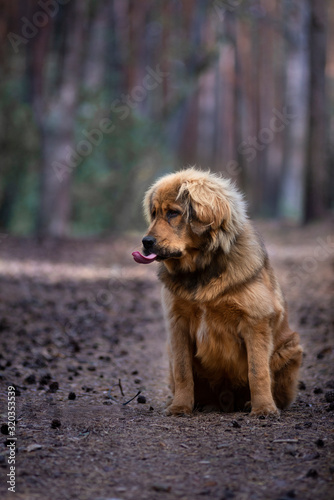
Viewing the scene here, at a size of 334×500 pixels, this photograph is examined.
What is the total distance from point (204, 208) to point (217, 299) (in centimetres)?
77

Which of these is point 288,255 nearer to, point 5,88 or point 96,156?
point 96,156

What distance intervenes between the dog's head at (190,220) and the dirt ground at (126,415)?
1.40m

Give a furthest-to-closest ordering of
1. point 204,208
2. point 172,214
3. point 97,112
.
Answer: point 97,112 → point 172,214 → point 204,208

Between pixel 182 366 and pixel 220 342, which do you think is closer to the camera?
pixel 220 342

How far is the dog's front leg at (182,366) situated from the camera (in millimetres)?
5578

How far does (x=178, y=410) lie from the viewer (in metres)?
5.51

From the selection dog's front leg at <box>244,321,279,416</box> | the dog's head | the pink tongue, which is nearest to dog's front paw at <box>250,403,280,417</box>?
dog's front leg at <box>244,321,279,416</box>

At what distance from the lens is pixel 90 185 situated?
2309 cm

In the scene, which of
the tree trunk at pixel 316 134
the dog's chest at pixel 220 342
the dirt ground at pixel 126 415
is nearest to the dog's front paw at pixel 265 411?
the dirt ground at pixel 126 415

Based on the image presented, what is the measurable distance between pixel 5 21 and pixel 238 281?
22.3 metres

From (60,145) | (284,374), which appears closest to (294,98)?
(60,145)

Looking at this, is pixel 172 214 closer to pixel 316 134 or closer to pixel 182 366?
pixel 182 366

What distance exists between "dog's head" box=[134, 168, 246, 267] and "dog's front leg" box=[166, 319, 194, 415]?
25.2 inches

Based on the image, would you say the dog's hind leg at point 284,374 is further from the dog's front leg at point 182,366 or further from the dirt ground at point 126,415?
the dog's front leg at point 182,366
